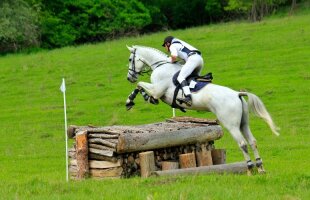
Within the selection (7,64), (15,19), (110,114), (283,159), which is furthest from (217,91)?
(15,19)

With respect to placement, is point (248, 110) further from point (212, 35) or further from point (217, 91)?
point (212, 35)

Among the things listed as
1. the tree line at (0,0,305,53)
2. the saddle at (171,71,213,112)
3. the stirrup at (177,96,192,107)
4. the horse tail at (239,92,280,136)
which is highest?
the saddle at (171,71,213,112)

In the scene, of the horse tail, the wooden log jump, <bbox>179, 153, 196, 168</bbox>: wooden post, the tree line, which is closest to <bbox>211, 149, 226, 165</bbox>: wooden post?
the wooden log jump

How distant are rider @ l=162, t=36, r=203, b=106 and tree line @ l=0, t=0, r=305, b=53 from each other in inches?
1972

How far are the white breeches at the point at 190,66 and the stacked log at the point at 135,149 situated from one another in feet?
4.69

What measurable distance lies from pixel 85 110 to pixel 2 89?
875 centimetres

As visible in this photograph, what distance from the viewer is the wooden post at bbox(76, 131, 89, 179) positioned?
56.7 feet

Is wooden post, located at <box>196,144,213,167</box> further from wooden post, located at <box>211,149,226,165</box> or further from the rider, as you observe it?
the rider

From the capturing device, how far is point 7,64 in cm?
4981

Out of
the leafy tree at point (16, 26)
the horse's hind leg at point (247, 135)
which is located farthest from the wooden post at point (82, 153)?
the leafy tree at point (16, 26)

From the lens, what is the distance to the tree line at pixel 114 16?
73.8 m

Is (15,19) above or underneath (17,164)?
underneath

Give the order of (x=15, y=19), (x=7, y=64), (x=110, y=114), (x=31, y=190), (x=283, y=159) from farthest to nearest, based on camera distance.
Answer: (x=15, y=19)
(x=7, y=64)
(x=110, y=114)
(x=283, y=159)
(x=31, y=190)

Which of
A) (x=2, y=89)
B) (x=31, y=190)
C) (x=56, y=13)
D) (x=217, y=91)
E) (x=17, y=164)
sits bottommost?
(x=56, y=13)
